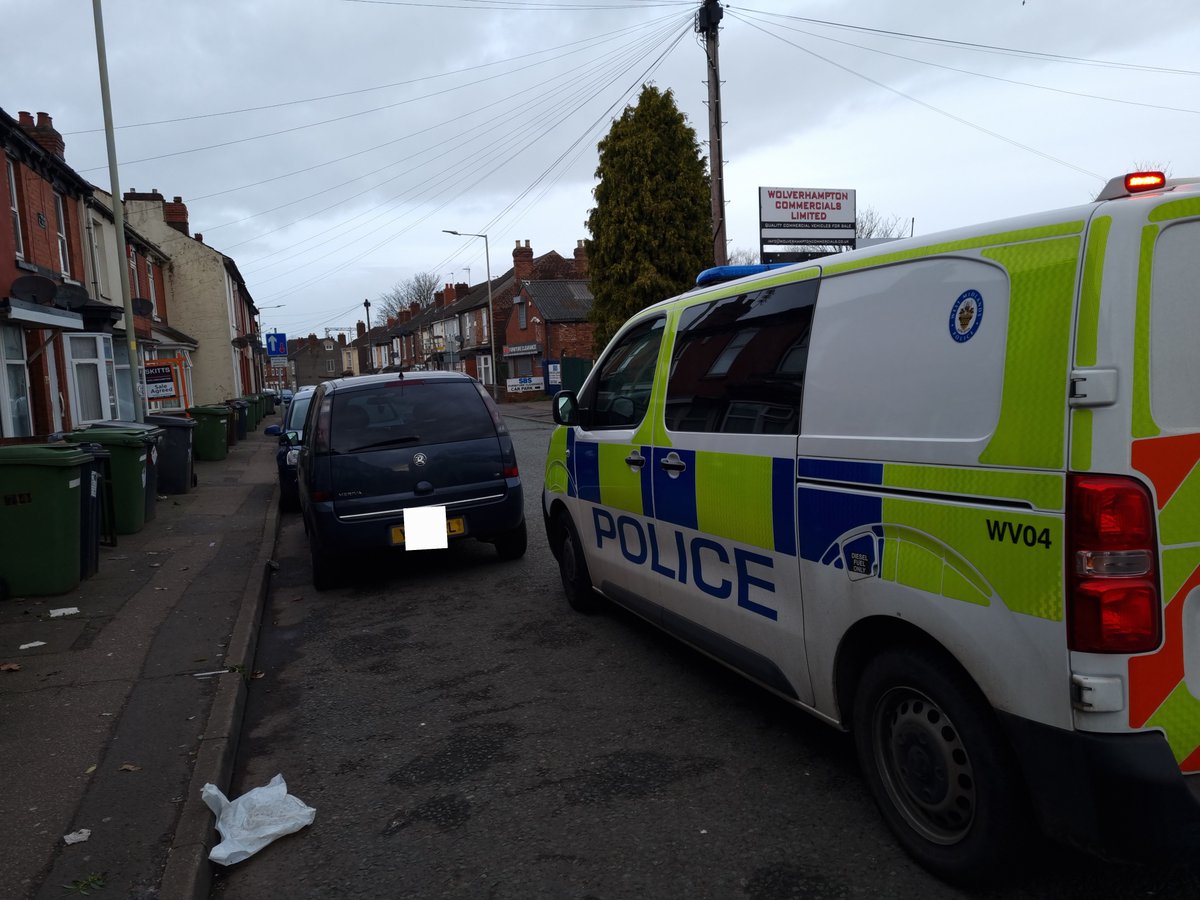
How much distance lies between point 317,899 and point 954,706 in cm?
217

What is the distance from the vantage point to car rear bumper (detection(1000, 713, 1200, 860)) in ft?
7.51

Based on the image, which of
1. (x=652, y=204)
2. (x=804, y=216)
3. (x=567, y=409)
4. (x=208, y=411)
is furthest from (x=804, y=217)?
(x=567, y=409)

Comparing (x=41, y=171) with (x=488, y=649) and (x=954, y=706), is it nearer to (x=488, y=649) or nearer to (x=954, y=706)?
(x=488, y=649)

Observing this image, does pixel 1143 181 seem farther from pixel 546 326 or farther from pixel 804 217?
pixel 546 326

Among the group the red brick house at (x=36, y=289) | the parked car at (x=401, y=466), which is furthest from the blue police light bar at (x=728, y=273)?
the red brick house at (x=36, y=289)

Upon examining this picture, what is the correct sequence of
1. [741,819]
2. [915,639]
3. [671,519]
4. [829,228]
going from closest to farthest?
[915,639], [741,819], [671,519], [829,228]

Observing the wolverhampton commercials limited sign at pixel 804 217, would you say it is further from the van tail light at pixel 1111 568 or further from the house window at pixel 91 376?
the van tail light at pixel 1111 568

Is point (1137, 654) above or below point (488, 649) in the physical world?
above

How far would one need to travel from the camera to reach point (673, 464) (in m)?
4.51

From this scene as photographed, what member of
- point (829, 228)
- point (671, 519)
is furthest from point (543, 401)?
point (671, 519)

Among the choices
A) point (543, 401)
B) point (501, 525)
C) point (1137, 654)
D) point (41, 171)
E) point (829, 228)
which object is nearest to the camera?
point (1137, 654)

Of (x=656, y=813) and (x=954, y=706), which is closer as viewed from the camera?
(x=954, y=706)

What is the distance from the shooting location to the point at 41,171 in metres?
16.7

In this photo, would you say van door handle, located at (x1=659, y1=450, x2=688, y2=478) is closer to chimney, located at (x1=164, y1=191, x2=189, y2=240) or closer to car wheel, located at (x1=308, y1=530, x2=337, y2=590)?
car wheel, located at (x1=308, y1=530, x2=337, y2=590)
